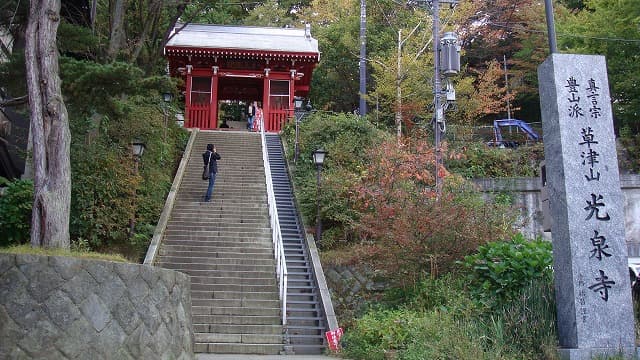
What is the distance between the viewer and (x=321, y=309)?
1136 centimetres

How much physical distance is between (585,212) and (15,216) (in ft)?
37.2

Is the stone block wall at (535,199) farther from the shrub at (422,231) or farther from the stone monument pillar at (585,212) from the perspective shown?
the stone monument pillar at (585,212)

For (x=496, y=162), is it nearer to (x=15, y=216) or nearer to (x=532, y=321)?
(x=532, y=321)

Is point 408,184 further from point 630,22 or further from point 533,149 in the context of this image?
point 630,22

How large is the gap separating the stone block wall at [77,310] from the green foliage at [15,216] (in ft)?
25.8

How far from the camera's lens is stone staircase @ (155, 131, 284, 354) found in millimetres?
10617

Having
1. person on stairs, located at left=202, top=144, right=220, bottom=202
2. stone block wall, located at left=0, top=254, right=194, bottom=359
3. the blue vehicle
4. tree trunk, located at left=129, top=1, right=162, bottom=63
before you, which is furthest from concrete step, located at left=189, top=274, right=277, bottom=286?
the blue vehicle

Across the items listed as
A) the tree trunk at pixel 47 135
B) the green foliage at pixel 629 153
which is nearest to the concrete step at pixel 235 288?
the tree trunk at pixel 47 135

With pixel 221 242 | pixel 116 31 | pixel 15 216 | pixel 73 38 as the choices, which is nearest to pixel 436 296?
pixel 221 242

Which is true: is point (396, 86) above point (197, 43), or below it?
below

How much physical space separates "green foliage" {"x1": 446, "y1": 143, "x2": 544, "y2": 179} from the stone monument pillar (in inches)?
437

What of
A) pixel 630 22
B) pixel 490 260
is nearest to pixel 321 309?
pixel 490 260

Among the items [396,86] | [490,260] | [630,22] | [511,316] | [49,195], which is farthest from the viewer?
[396,86]

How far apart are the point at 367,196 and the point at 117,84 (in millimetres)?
6661
